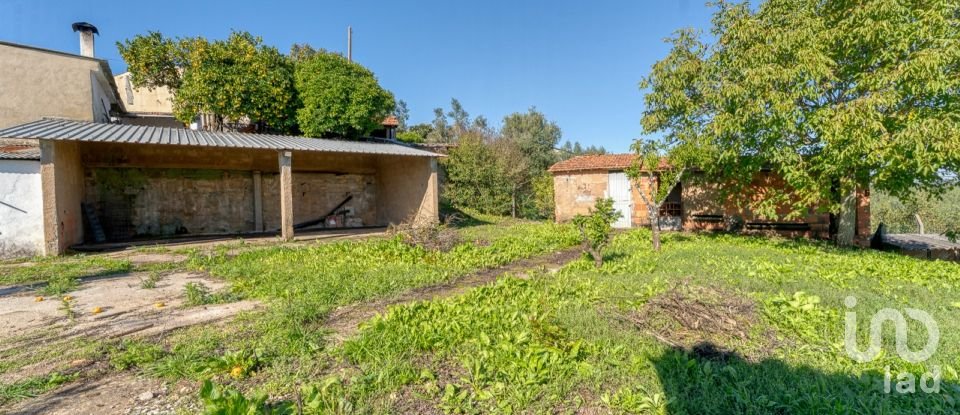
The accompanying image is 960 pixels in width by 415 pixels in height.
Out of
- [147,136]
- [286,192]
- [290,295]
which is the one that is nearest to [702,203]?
[286,192]

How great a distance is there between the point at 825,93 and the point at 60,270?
47.6ft

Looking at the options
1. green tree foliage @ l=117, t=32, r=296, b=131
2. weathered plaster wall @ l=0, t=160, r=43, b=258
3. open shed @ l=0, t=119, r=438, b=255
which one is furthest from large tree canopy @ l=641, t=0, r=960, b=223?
green tree foliage @ l=117, t=32, r=296, b=131

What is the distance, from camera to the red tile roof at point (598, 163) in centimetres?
1540

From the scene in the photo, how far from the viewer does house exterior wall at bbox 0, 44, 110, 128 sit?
11.4m

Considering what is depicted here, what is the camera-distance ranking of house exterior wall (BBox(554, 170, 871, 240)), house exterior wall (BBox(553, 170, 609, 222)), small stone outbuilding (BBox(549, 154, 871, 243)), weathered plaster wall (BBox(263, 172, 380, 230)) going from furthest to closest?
house exterior wall (BBox(553, 170, 609, 222))
weathered plaster wall (BBox(263, 172, 380, 230))
small stone outbuilding (BBox(549, 154, 871, 243))
house exterior wall (BBox(554, 170, 871, 240))

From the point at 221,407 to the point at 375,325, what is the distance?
1603 millimetres

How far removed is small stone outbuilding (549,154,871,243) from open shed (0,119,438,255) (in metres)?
5.82

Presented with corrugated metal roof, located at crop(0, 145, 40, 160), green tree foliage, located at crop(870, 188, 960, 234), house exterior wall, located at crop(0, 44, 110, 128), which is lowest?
green tree foliage, located at crop(870, 188, 960, 234)

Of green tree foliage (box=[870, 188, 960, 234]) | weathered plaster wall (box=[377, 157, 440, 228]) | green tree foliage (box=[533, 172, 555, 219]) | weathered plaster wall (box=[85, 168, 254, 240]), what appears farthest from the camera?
green tree foliage (box=[870, 188, 960, 234])

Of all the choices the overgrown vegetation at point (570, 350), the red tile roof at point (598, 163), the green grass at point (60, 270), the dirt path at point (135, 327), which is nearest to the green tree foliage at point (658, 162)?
the dirt path at point (135, 327)

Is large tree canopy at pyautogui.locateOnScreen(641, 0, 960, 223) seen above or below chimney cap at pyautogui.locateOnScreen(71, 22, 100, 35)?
below

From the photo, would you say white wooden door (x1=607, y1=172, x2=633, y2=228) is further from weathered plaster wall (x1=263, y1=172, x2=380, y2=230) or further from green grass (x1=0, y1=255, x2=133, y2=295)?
green grass (x1=0, y1=255, x2=133, y2=295)

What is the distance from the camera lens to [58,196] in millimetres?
8719

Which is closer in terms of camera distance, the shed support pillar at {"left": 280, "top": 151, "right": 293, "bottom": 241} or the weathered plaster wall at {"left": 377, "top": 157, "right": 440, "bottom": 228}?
the shed support pillar at {"left": 280, "top": 151, "right": 293, "bottom": 241}
